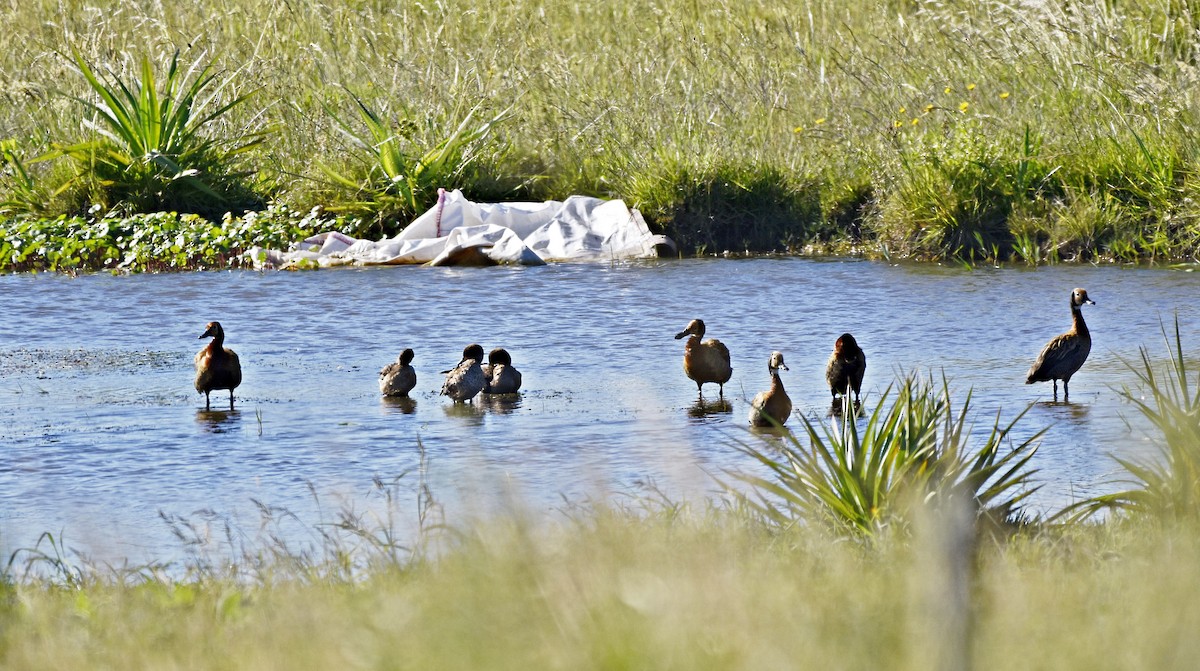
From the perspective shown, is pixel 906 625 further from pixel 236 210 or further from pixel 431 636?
pixel 236 210

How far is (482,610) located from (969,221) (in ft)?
35.5

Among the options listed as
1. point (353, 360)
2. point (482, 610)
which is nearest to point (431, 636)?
point (482, 610)

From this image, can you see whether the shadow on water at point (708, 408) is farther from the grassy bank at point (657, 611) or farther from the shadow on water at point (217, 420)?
the grassy bank at point (657, 611)

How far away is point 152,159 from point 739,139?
549cm

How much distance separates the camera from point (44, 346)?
10000 millimetres

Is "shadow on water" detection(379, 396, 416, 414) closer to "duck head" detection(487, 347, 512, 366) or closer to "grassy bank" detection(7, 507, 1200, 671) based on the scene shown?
"duck head" detection(487, 347, 512, 366)

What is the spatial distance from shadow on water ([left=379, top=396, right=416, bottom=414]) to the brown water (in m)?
0.02

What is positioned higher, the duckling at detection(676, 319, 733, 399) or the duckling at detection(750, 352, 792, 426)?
the duckling at detection(676, 319, 733, 399)

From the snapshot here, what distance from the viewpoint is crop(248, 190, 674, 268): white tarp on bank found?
13.8 metres

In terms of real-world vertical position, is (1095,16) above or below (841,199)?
above

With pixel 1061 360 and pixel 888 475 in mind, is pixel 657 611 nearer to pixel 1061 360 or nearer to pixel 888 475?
pixel 888 475

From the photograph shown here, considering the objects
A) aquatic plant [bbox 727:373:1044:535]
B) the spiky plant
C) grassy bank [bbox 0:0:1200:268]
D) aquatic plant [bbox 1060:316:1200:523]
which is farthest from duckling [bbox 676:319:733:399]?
the spiky plant

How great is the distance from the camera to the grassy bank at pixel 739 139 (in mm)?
12898

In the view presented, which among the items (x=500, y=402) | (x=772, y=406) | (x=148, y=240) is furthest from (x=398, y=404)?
(x=148, y=240)
